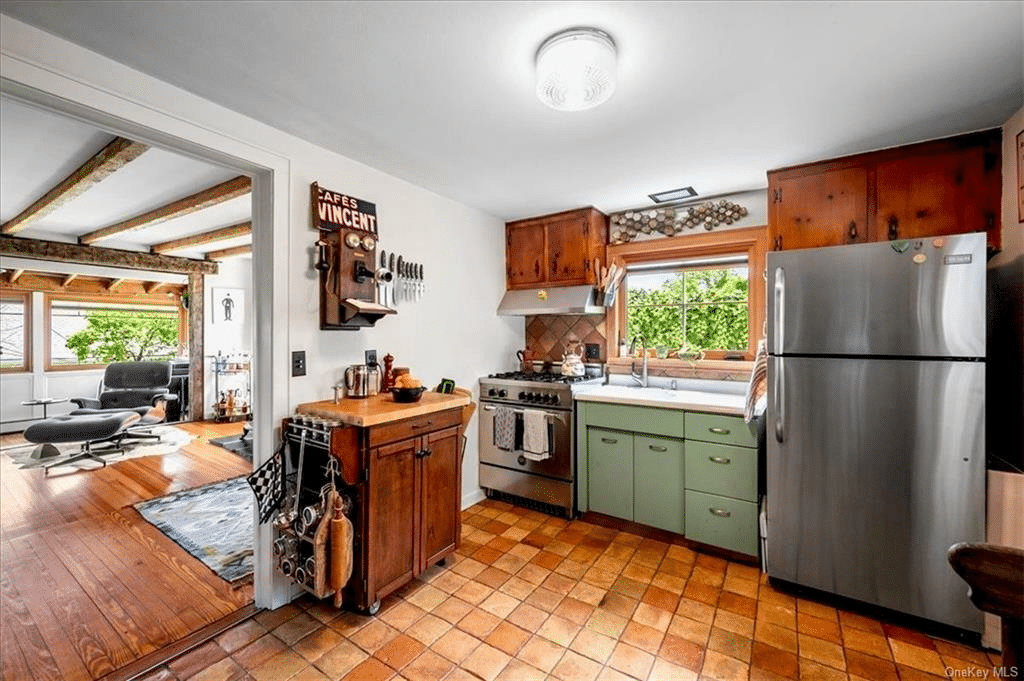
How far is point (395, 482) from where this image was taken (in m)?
2.07

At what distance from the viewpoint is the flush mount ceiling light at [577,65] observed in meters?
1.40

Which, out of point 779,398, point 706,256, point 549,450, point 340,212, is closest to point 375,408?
point 340,212

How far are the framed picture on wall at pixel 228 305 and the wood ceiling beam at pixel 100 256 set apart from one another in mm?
366

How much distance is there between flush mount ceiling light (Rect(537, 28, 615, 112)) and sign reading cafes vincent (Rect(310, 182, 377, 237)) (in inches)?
51.8

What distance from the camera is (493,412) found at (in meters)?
3.32

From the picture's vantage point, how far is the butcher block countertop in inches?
76.4

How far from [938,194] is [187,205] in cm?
514

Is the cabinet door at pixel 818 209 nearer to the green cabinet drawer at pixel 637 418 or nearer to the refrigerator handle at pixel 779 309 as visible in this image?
the refrigerator handle at pixel 779 309

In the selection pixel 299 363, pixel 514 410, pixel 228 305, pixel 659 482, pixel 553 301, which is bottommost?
pixel 659 482

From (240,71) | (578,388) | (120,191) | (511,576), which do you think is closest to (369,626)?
(511,576)

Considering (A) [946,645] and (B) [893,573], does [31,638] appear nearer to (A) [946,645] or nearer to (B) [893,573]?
(B) [893,573]

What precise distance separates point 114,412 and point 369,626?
5058 millimetres

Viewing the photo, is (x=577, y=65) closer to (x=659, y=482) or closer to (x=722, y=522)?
(x=659, y=482)

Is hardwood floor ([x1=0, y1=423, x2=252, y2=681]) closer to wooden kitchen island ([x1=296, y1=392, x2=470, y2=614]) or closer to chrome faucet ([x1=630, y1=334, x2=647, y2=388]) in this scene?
wooden kitchen island ([x1=296, y1=392, x2=470, y2=614])
